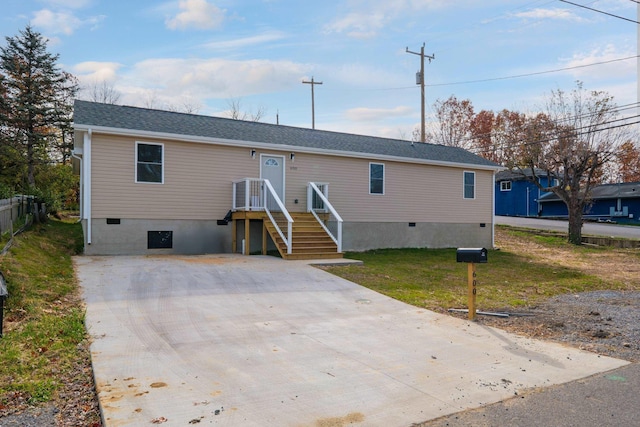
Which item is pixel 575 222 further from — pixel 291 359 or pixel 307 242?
pixel 291 359

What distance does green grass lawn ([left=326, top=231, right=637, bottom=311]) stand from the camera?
329 inches

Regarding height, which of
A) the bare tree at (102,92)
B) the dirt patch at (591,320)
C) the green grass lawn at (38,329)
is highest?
the bare tree at (102,92)

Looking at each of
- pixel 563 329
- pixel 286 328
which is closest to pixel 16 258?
→ pixel 286 328

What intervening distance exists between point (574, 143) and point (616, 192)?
1757 cm

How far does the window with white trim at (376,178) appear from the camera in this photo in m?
16.7

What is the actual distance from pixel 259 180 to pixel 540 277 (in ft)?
26.4

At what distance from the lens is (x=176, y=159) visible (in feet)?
43.6

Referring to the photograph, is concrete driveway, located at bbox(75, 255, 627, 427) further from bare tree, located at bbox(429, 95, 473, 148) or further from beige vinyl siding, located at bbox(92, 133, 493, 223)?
bare tree, located at bbox(429, 95, 473, 148)

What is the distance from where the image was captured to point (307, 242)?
12.9 m

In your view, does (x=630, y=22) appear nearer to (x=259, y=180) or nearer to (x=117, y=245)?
(x=259, y=180)

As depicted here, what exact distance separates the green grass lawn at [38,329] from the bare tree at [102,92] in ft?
98.0

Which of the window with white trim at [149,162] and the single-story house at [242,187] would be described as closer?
the single-story house at [242,187]

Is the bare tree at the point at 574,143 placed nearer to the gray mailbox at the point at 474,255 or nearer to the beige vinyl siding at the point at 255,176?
the beige vinyl siding at the point at 255,176

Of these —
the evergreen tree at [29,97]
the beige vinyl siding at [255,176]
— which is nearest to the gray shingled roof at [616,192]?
the beige vinyl siding at [255,176]
